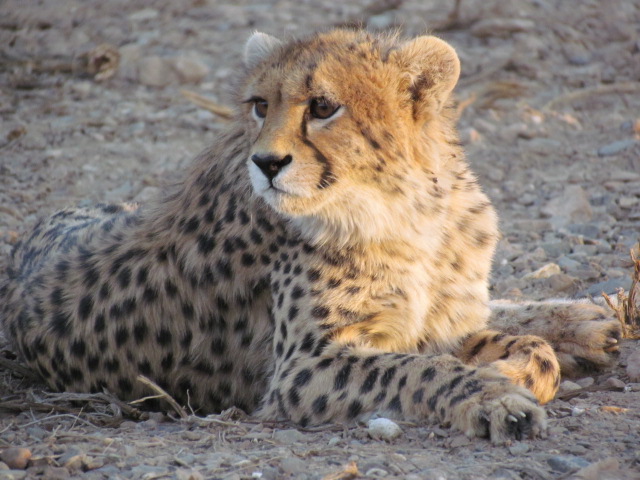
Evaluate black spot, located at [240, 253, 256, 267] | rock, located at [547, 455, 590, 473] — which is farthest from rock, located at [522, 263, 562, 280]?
rock, located at [547, 455, 590, 473]

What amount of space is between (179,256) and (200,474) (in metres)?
1.33

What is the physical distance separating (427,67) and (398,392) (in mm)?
1121

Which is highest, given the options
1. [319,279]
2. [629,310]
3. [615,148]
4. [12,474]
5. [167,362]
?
[615,148]

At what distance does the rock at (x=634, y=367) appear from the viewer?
10.9 ft

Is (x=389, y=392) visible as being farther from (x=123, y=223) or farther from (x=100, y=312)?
(x=123, y=223)

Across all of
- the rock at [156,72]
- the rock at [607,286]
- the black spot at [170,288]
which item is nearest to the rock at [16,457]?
the black spot at [170,288]

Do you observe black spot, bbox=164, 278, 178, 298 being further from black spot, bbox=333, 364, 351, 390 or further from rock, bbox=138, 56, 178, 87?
rock, bbox=138, 56, 178, 87

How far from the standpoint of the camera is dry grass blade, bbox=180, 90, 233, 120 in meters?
6.63

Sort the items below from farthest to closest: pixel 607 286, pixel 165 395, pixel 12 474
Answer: pixel 607 286 < pixel 165 395 < pixel 12 474

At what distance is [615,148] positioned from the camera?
5.96 meters

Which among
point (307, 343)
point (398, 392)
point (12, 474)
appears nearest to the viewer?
point (12, 474)

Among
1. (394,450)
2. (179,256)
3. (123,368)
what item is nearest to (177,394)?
(123,368)

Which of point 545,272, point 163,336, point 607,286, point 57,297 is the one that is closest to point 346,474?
point 163,336

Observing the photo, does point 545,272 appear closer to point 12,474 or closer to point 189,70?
point 12,474
